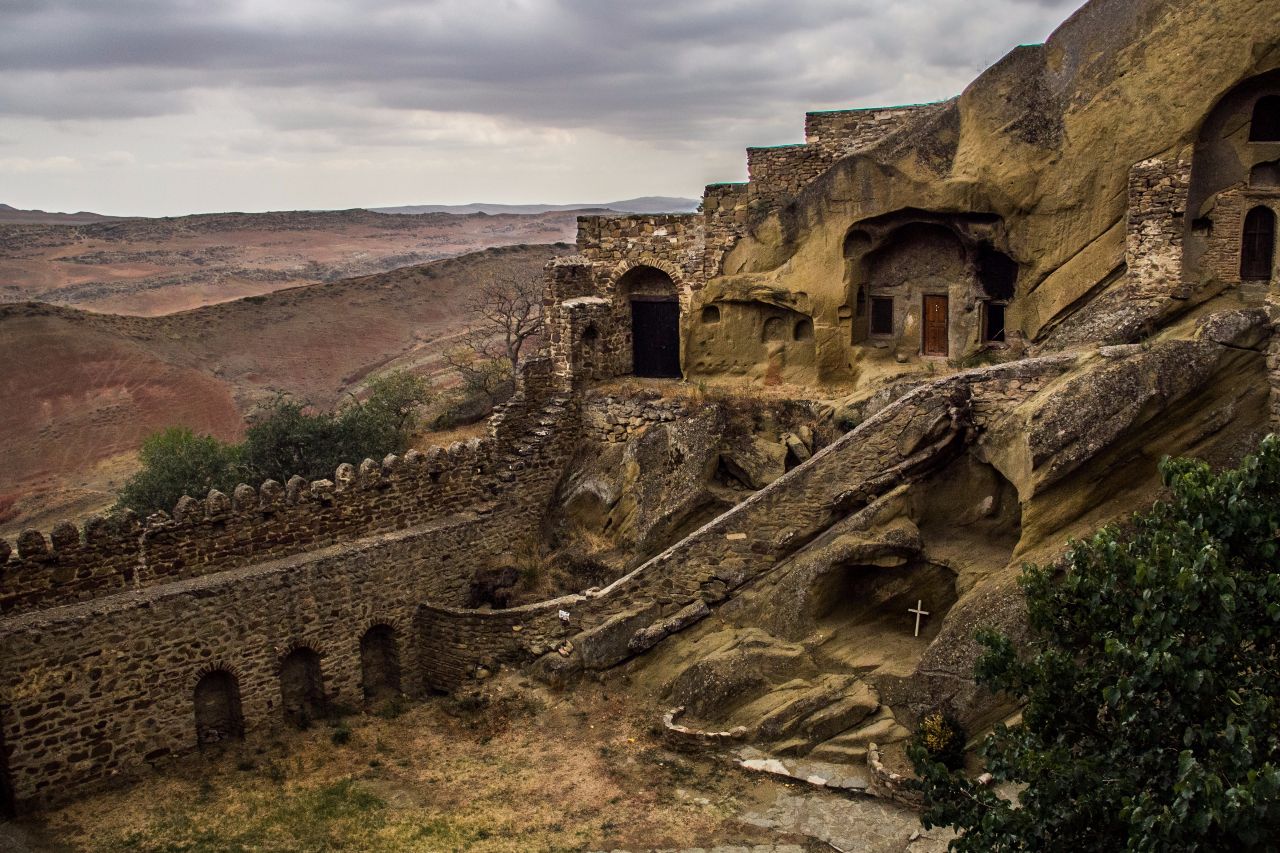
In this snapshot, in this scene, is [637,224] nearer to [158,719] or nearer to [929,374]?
[929,374]

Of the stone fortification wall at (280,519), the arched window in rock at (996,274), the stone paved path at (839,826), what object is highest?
the arched window in rock at (996,274)

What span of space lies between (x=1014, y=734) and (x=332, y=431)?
74.0 ft

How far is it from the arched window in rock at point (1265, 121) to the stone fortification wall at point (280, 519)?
50.1ft

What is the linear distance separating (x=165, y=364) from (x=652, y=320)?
118 ft

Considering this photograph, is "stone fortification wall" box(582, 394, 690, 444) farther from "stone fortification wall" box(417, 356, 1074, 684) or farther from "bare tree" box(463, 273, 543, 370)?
"bare tree" box(463, 273, 543, 370)

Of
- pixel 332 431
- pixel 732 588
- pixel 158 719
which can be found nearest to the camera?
pixel 158 719

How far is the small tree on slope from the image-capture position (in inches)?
374

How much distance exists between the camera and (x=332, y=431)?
30578 mm

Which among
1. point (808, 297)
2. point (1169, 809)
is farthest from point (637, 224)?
point (1169, 809)

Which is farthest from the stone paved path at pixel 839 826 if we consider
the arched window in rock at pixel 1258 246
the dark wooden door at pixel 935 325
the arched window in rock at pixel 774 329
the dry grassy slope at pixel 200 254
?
the dry grassy slope at pixel 200 254

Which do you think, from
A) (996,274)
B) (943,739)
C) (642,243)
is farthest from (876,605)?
(642,243)

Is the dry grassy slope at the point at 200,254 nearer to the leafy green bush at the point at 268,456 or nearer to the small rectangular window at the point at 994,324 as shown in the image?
the leafy green bush at the point at 268,456

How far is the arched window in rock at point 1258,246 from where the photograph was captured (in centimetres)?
2127

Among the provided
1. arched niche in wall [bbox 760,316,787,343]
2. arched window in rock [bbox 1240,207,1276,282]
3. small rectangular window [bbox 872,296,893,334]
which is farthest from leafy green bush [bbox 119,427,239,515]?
arched window in rock [bbox 1240,207,1276,282]
